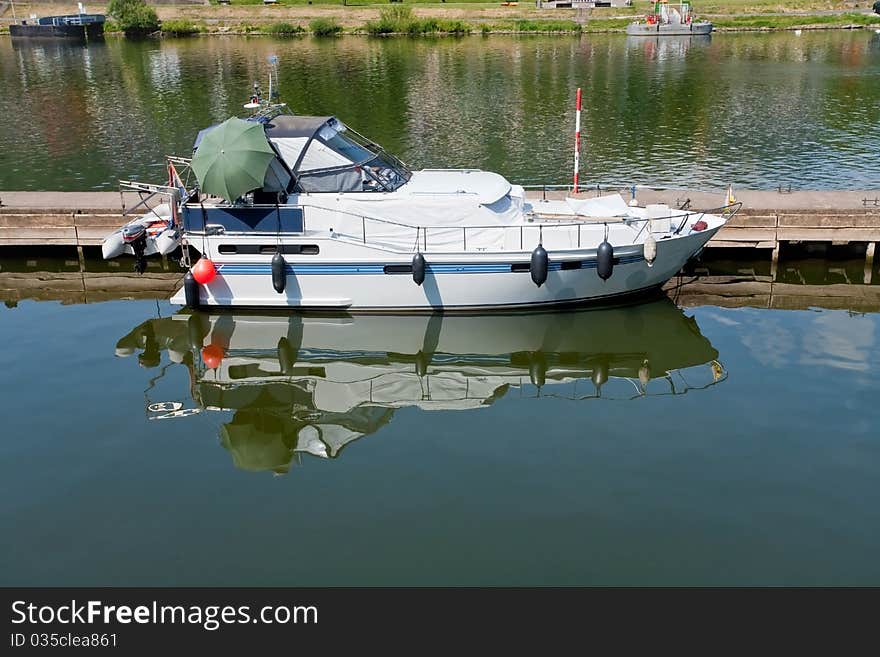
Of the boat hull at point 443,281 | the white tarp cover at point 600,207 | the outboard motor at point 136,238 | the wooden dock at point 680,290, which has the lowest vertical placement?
the wooden dock at point 680,290

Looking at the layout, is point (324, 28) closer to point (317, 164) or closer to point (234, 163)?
point (317, 164)

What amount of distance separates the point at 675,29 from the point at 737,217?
6540 centimetres

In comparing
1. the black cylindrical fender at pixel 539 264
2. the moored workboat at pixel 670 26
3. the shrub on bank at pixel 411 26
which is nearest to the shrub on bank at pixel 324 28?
the shrub on bank at pixel 411 26

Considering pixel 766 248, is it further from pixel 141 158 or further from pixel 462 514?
pixel 141 158

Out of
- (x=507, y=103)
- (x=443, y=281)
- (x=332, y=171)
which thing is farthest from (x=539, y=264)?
(x=507, y=103)

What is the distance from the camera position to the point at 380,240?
21250 mm

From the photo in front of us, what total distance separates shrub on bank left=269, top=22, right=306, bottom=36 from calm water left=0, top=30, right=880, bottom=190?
7.87 m

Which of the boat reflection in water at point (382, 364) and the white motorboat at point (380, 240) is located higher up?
the white motorboat at point (380, 240)

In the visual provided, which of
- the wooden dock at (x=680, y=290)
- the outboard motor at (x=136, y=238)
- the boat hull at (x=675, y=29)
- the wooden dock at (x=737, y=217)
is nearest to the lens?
the outboard motor at (x=136, y=238)

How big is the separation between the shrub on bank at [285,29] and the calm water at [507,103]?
787 centimetres

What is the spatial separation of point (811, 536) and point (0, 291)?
21.4 m

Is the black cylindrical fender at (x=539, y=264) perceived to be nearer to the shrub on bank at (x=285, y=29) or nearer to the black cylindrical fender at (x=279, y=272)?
the black cylindrical fender at (x=279, y=272)

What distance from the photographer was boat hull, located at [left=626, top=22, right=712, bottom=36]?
8300 centimetres

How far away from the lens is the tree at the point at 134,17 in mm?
92938
